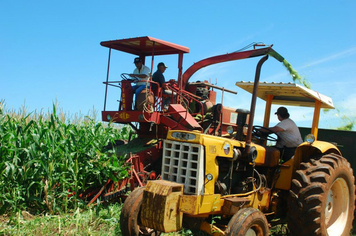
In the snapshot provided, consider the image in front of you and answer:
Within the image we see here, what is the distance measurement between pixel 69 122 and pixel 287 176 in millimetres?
4478

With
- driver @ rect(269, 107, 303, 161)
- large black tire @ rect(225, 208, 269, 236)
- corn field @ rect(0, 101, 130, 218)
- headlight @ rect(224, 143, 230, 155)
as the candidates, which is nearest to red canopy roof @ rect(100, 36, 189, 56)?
corn field @ rect(0, 101, 130, 218)

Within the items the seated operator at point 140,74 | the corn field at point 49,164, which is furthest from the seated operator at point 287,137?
the seated operator at point 140,74

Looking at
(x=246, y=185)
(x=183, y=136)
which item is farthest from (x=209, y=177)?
(x=246, y=185)

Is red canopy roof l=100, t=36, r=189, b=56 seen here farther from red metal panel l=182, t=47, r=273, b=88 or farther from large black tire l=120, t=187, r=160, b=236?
large black tire l=120, t=187, r=160, b=236

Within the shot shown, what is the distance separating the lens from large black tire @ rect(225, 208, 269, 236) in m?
4.65

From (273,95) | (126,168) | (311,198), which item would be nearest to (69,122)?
(126,168)

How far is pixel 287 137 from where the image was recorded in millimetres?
6629

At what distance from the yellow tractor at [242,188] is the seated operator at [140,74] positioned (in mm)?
3170

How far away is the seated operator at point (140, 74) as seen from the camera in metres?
9.20

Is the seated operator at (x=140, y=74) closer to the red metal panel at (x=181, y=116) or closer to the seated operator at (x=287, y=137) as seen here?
the red metal panel at (x=181, y=116)

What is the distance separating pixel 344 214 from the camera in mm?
6473

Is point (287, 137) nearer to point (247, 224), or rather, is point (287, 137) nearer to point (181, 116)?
point (247, 224)

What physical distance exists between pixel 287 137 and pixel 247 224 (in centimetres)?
242

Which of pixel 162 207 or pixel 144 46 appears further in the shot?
pixel 144 46
